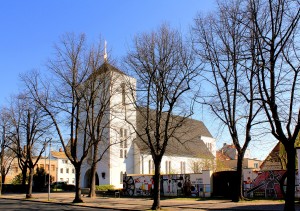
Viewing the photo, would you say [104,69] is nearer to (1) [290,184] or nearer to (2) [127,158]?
(1) [290,184]

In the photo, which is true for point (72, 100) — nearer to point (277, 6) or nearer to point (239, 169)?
point (239, 169)

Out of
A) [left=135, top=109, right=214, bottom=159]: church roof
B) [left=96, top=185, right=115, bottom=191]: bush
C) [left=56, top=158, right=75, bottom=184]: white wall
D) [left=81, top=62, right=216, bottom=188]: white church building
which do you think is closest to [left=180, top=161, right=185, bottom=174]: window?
[left=81, top=62, right=216, bottom=188]: white church building

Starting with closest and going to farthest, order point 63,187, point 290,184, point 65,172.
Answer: point 290,184 < point 63,187 < point 65,172

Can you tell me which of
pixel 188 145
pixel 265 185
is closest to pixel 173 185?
pixel 265 185

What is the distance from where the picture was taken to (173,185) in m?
39.9

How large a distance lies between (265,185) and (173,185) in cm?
1039

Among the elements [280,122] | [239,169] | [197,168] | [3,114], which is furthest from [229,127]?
[197,168]

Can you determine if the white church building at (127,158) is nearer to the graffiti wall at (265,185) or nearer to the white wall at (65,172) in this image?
the graffiti wall at (265,185)

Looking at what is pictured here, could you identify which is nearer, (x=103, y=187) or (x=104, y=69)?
(x=104, y=69)

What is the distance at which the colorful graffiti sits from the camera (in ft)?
108

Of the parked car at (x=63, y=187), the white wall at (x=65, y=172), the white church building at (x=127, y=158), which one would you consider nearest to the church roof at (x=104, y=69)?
the white church building at (x=127, y=158)

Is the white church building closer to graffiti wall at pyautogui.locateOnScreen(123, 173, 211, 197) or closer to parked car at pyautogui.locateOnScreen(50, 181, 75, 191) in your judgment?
parked car at pyautogui.locateOnScreen(50, 181, 75, 191)

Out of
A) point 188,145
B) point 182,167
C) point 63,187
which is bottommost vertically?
point 63,187

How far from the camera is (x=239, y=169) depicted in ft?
96.0
